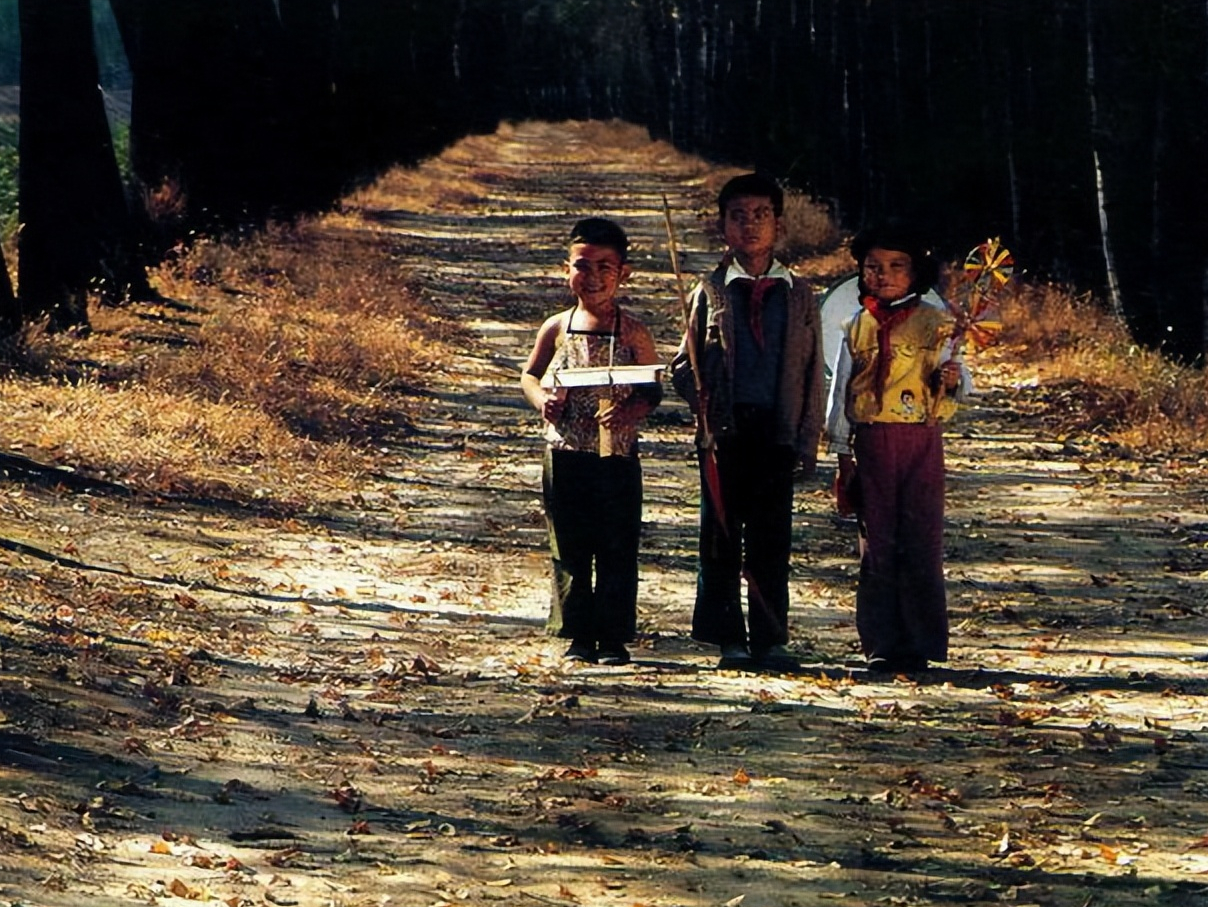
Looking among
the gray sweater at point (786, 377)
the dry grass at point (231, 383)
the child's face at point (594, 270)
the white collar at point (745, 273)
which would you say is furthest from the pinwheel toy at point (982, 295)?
the dry grass at point (231, 383)

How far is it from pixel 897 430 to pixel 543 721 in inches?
75.7

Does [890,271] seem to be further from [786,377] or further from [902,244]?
[786,377]

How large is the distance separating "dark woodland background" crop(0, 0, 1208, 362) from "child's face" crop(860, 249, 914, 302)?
10.5m

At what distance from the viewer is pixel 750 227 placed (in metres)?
9.38

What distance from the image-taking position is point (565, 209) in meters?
46.4

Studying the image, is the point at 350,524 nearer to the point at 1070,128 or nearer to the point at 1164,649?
the point at 1164,649

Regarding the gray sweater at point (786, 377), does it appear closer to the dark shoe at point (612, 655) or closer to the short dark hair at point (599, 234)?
the short dark hair at point (599, 234)

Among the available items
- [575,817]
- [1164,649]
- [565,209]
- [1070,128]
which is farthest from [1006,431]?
Result: [565,209]

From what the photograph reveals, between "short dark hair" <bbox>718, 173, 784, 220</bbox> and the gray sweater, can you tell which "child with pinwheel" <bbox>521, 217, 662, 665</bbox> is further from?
"short dark hair" <bbox>718, 173, 784, 220</bbox>

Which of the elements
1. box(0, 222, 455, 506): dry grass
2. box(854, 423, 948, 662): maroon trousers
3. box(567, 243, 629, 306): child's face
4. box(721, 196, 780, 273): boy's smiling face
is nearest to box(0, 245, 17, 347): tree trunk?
box(0, 222, 455, 506): dry grass

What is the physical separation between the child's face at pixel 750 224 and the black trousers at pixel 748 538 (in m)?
0.67

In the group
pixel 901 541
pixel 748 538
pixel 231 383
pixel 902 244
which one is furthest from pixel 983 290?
pixel 231 383

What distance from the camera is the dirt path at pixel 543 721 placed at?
704 centimetres

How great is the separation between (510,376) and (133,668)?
39.1ft
